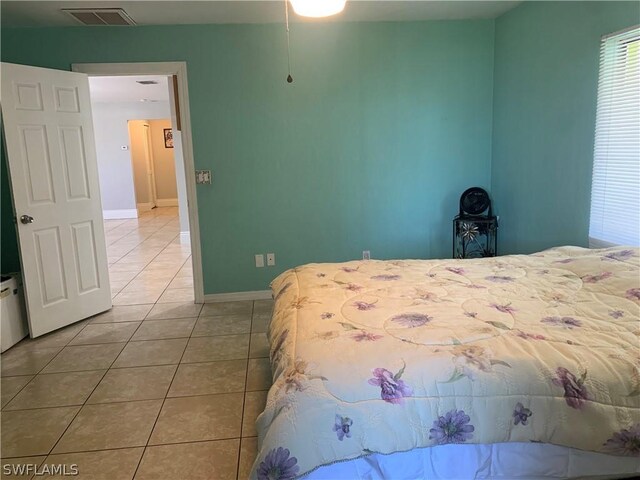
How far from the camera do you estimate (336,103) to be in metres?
4.29

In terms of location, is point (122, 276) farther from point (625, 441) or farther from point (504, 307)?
point (625, 441)

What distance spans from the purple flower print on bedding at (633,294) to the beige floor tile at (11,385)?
334 cm

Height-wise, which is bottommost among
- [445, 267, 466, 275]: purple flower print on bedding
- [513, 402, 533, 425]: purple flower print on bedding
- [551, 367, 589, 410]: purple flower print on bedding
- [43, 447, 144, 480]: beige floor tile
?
[43, 447, 144, 480]: beige floor tile

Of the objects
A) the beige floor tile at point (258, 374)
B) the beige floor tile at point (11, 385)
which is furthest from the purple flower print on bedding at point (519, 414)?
the beige floor tile at point (11, 385)

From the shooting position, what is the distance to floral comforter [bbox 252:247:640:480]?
155cm

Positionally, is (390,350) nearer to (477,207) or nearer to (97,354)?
(97,354)

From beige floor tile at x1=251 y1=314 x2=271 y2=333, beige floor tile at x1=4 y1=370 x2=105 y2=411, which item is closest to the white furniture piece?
beige floor tile at x1=4 y1=370 x2=105 y2=411

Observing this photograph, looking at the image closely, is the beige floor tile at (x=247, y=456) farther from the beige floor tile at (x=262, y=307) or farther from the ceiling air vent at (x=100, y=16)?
the ceiling air vent at (x=100, y=16)

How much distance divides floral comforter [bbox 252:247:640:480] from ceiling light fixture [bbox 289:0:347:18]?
1.34 m

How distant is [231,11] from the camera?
3709mm

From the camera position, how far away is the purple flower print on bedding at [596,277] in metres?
2.35

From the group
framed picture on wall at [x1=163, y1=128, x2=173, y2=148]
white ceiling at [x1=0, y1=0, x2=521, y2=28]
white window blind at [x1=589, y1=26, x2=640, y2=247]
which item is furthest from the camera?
framed picture on wall at [x1=163, y1=128, x2=173, y2=148]

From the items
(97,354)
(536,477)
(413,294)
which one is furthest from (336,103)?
(536,477)

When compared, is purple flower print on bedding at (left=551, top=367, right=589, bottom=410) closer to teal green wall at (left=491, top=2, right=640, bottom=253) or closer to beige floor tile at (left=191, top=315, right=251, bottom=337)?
teal green wall at (left=491, top=2, right=640, bottom=253)
